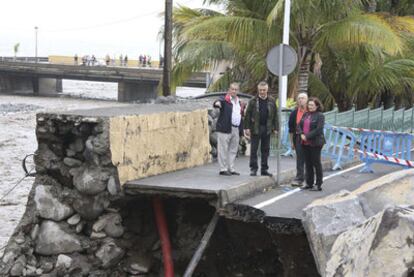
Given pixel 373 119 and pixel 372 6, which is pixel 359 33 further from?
pixel 372 6

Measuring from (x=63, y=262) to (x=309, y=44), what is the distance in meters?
12.4

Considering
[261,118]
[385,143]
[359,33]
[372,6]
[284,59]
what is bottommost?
[385,143]

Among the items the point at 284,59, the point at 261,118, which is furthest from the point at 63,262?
the point at 284,59

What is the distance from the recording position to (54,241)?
9.24 metres

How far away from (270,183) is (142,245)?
235 centimetres

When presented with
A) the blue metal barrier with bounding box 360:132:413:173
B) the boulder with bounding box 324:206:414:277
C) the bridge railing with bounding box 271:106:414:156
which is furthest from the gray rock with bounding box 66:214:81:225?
the blue metal barrier with bounding box 360:132:413:173

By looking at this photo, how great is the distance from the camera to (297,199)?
955cm

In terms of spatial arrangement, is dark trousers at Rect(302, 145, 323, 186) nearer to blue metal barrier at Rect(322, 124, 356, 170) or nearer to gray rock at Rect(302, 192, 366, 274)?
gray rock at Rect(302, 192, 366, 274)

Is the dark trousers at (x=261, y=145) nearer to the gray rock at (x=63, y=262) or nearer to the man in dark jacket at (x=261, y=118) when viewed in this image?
the man in dark jacket at (x=261, y=118)

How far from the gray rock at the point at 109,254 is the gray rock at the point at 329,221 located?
134 inches

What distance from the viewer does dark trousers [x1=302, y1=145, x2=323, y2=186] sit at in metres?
9.93

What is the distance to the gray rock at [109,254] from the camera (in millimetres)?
9320

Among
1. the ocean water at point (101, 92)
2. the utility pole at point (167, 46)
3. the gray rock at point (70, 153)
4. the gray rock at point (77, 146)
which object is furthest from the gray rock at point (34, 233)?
the ocean water at point (101, 92)

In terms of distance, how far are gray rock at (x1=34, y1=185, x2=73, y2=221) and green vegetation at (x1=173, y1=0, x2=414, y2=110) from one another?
954cm
